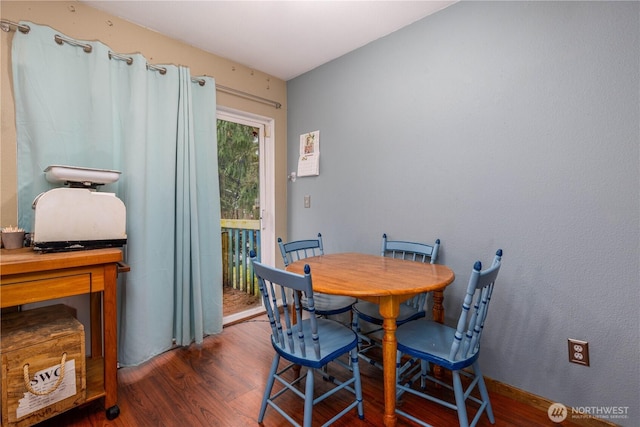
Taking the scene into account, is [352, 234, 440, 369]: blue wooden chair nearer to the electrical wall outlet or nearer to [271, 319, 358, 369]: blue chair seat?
[271, 319, 358, 369]: blue chair seat

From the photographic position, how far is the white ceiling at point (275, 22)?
1.95 m

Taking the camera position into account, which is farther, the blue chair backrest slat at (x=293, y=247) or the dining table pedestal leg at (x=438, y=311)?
the blue chair backrest slat at (x=293, y=247)

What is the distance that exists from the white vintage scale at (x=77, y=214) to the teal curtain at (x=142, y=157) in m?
0.27

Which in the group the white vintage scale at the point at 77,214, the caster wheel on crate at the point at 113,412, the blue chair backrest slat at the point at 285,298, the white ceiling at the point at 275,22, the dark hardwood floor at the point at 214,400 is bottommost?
the dark hardwood floor at the point at 214,400

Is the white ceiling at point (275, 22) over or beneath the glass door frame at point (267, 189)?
over

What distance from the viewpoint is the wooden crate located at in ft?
4.17

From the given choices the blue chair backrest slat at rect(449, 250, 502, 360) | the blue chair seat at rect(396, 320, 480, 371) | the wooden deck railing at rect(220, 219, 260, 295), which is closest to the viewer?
the blue chair backrest slat at rect(449, 250, 502, 360)

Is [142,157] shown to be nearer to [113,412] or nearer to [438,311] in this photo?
[113,412]

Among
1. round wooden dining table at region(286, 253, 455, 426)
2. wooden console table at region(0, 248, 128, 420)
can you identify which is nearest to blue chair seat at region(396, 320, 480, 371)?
round wooden dining table at region(286, 253, 455, 426)

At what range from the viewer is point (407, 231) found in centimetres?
222

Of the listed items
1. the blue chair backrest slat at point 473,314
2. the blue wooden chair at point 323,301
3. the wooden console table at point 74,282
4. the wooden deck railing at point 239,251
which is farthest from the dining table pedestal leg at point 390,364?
the wooden deck railing at point 239,251

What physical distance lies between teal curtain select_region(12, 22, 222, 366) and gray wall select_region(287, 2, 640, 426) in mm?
1417

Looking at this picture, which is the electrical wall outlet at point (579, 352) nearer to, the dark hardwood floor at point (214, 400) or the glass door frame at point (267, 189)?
the dark hardwood floor at point (214, 400)

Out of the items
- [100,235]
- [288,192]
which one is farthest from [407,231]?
[100,235]
